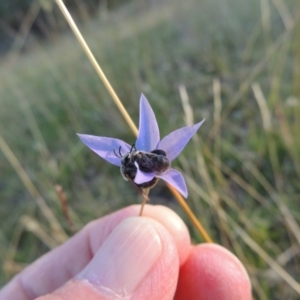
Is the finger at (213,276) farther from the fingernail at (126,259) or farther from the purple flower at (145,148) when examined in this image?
the purple flower at (145,148)

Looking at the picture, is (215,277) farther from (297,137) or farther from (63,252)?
(297,137)

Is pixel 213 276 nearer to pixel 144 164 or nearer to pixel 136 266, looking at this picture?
pixel 136 266

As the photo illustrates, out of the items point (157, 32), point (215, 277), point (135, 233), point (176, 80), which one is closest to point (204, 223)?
point (215, 277)

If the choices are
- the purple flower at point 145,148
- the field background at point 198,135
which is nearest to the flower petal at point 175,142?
the purple flower at point 145,148

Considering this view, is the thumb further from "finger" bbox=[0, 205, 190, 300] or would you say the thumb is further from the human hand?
"finger" bbox=[0, 205, 190, 300]

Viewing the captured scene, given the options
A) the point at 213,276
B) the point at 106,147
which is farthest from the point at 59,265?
the point at 106,147

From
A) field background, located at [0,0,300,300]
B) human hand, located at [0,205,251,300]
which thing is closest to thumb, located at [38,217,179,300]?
human hand, located at [0,205,251,300]

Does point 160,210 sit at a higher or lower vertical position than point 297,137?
higher

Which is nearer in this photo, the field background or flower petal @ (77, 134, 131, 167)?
flower petal @ (77, 134, 131, 167)
